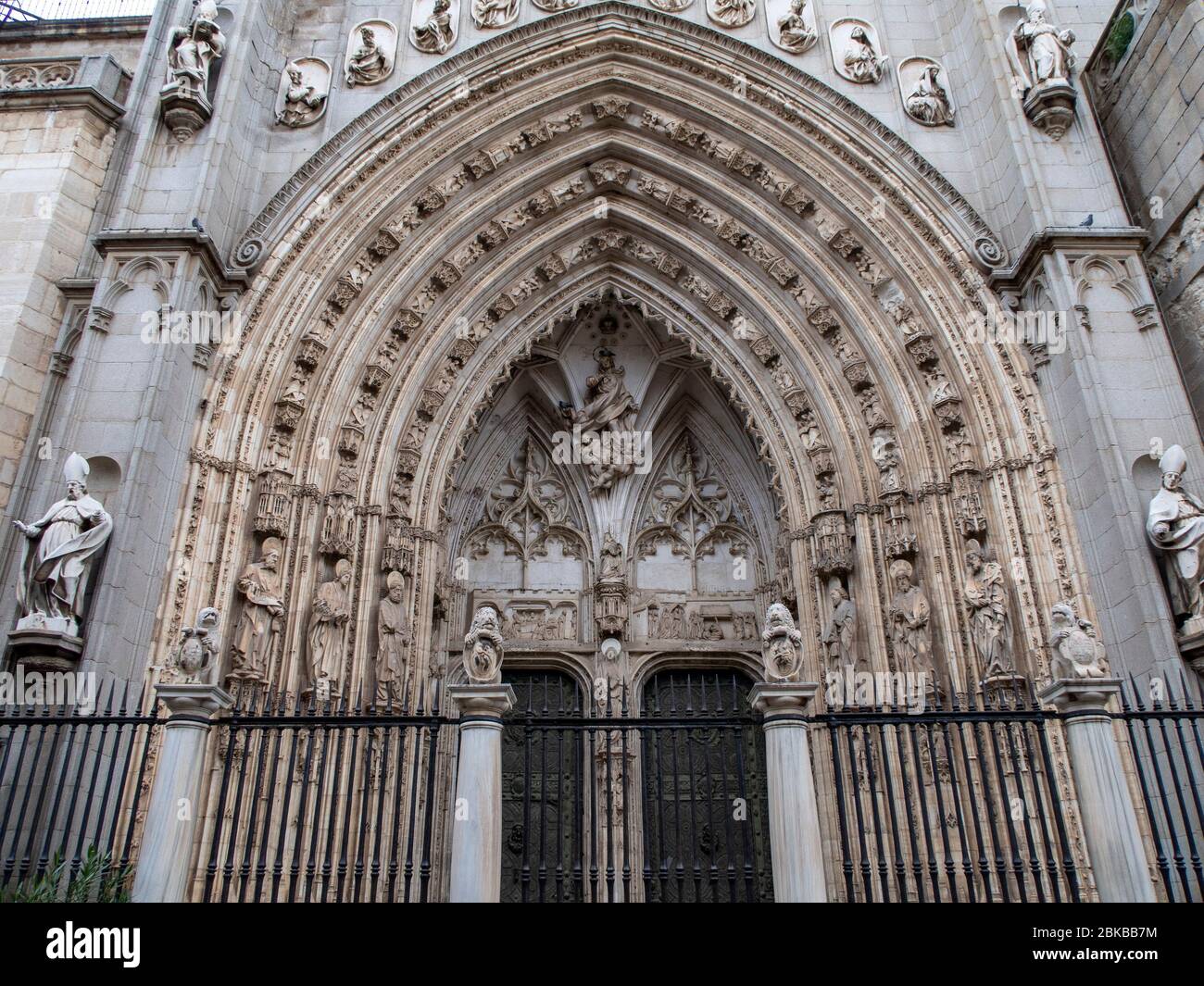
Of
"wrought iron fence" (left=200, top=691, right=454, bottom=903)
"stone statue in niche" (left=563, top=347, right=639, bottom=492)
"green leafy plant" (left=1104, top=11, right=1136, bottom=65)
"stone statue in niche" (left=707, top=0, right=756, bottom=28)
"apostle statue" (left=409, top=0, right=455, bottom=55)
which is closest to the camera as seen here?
"wrought iron fence" (left=200, top=691, right=454, bottom=903)

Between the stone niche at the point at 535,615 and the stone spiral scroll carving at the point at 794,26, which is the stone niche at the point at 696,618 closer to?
the stone niche at the point at 535,615

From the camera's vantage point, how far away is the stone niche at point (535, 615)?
43.4 feet

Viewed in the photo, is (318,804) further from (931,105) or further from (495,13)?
(931,105)

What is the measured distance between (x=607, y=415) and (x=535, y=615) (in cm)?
318

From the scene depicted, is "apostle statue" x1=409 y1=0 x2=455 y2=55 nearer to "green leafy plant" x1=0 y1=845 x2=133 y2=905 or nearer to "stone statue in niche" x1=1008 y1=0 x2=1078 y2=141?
"stone statue in niche" x1=1008 y1=0 x2=1078 y2=141

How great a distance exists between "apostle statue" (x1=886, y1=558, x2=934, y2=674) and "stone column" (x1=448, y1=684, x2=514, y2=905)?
5341 mm

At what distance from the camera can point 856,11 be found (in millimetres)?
13625

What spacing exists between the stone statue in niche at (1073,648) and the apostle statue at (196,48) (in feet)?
36.8

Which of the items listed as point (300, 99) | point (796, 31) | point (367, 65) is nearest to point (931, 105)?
point (796, 31)

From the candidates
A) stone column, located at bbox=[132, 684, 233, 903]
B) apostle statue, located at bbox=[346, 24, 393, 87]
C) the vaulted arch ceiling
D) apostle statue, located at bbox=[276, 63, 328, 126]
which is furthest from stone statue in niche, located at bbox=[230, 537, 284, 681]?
apostle statue, located at bbox=[346, 24, 393, 87]

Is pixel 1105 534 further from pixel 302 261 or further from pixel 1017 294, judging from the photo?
pixel 302 261

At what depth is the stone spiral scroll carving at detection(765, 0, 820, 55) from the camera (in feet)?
43.4
